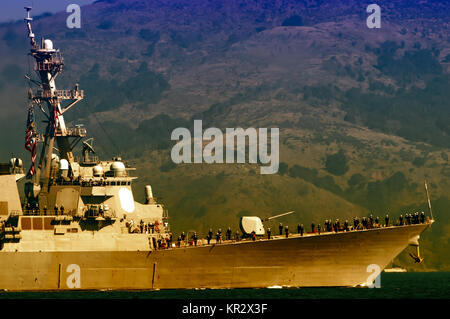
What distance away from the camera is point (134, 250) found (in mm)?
55250

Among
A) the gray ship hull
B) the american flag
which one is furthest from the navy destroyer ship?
the american flag

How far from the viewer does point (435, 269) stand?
412ft

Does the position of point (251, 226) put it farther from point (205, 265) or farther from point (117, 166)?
point (117, 166)

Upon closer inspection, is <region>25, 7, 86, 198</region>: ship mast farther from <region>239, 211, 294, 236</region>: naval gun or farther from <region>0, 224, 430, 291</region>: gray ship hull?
<region>239, 211, 294, 236</region>: naval gun

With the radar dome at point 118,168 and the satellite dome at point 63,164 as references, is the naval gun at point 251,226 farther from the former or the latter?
the satellite dome at point 63,164

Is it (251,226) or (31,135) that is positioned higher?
(31,135)

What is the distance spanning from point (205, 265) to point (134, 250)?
A: 430cm

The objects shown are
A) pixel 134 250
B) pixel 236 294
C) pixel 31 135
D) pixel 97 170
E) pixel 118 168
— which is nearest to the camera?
pixel 236 294

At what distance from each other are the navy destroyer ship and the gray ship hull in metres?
0.06

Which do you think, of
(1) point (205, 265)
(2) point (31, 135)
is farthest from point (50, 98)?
(1) point (205, 265)

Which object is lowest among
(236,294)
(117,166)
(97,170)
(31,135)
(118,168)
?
(236,294)

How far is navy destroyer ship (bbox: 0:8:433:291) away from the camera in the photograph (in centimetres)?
5466
